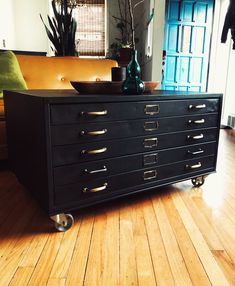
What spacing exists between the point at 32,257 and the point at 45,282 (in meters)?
0.15

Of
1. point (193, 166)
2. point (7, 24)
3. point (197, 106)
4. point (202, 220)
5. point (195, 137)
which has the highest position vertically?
point (7, 24)

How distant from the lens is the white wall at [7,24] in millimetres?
3721

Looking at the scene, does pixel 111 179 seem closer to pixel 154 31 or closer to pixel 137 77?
pixel 137 77

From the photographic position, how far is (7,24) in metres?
3.92

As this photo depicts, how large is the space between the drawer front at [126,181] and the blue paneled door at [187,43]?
2.92m

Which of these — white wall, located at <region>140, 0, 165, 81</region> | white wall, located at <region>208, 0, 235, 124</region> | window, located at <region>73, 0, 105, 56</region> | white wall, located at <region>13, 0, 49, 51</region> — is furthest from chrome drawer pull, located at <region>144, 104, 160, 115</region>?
window, located at <region>73, 0, 105, 56</region>

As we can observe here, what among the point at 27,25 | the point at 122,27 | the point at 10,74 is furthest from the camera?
the point at 122,27

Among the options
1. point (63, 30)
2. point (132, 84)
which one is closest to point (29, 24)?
point (63, 30)

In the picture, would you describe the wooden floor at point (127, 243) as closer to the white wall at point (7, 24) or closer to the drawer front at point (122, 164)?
the drawer front at point (122, 164)

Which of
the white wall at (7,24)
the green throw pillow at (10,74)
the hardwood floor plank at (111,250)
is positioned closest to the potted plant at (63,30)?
the green throw pillow at (10,74)

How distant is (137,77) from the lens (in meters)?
1.23

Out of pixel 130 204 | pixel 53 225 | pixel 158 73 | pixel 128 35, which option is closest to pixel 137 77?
pixel 130 204

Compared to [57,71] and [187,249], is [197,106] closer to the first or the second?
[187,249]

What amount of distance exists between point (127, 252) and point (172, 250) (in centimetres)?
17
